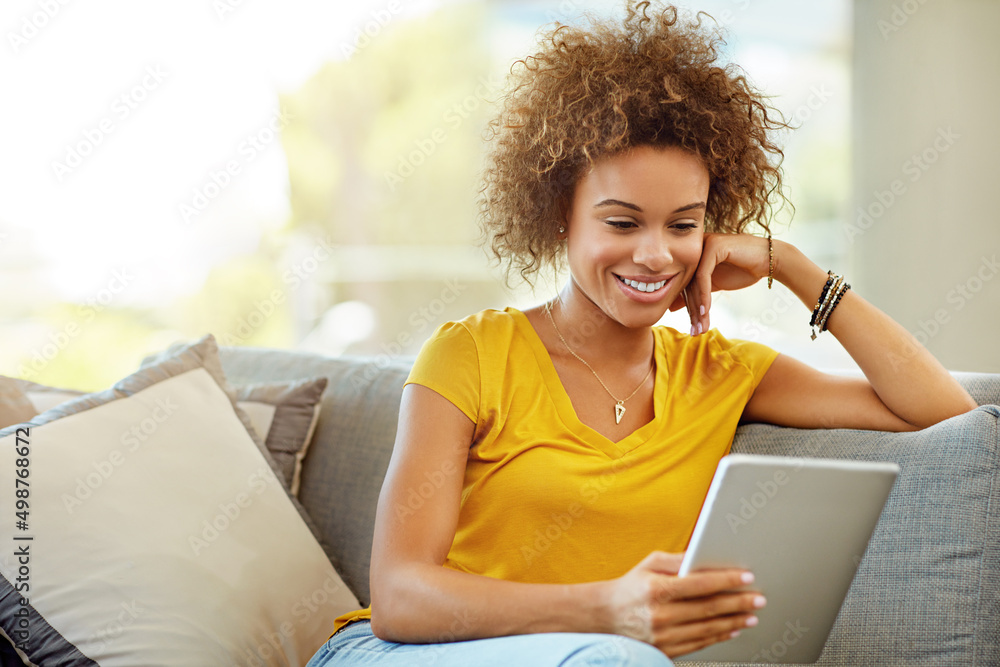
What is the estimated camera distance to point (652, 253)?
1197 millimetres

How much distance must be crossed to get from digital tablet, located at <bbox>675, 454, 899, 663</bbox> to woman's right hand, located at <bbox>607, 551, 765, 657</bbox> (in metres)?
0.01

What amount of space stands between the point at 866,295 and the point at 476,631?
1876 mm

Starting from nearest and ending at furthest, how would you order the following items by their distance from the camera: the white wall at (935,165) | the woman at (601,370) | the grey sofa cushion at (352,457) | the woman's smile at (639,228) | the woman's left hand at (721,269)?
1. the woman at (601,370)
2. the woman's smile at (639,228)
3. the woman's left hand at (721,269)
4. the grey sofa cushion at (352,457)
5. the white wall at (935,165)

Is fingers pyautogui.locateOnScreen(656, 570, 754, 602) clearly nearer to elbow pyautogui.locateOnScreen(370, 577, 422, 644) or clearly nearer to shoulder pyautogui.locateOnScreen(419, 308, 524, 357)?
elbow pyautogui.locateOnScreen(370, 577, 422, 644)

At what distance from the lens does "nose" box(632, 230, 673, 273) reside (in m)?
1.20

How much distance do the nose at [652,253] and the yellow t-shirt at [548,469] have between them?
228 millimetres

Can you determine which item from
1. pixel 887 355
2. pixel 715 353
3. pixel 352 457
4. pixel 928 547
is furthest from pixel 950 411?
pixel 352 457

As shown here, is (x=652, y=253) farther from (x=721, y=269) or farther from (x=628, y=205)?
(x=721, y=269)

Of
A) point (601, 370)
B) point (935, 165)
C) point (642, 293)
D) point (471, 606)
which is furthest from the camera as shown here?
point (935, 165)

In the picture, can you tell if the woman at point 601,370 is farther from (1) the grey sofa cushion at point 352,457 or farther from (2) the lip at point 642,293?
(1) the grey sofa cushion at point 352,457

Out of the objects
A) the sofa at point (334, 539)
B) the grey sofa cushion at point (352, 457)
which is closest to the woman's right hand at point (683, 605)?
the sofa at point (334, 539)

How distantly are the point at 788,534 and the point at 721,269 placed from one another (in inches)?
25.6

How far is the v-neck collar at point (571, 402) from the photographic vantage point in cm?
124

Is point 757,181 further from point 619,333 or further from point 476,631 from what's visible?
point 476,631
